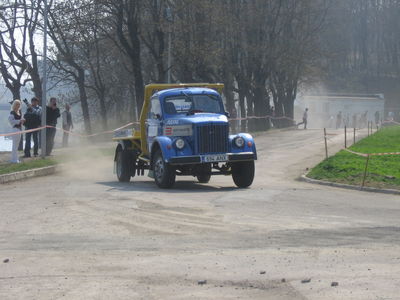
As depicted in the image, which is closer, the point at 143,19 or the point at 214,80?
the point at 143,19

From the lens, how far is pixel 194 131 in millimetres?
17312

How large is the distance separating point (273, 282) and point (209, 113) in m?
10.9

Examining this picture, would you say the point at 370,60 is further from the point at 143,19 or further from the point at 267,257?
the point at 267,257

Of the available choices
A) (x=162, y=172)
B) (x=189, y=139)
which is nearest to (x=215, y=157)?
(x=189, y=139)

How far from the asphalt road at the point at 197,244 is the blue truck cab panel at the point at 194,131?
84cm

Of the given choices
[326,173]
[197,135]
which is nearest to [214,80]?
[326,173]

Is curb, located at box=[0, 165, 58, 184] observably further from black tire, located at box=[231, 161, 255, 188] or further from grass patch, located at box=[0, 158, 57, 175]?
black tire, located at box=[231, 161, 255, 188]

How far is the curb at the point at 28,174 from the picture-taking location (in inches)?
790

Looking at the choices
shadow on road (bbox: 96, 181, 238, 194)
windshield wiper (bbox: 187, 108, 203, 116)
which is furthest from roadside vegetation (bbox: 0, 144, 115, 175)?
windshield wiper (bbox: 187, 108, 203, 116)

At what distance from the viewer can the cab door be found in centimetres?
1842

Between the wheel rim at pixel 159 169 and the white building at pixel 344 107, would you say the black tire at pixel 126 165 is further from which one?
the white building at pixel 344 107

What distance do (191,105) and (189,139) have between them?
1283 millimetres

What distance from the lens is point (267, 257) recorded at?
350 inches

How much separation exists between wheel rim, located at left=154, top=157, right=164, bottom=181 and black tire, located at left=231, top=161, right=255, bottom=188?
172 cm
